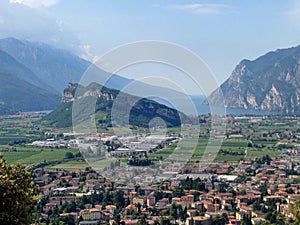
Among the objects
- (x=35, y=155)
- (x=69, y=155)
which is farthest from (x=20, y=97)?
(x=69, y=155)

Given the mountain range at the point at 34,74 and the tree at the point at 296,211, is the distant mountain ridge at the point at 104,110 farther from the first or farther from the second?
the tree at the point at 296,211

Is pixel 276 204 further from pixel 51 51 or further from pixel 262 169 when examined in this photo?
pixel 51 51

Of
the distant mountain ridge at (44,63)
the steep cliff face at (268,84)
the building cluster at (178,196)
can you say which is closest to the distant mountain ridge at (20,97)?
the steep cliff face at (268,84)

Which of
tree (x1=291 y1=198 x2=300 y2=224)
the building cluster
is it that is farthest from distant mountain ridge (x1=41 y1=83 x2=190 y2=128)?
tree (x1=291 y1=198 x2=300 y2=224)

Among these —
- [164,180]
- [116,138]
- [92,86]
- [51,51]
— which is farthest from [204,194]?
[51,51]

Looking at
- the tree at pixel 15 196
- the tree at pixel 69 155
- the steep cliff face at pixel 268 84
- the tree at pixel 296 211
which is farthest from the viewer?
the steep cliff face at pixel 268 84

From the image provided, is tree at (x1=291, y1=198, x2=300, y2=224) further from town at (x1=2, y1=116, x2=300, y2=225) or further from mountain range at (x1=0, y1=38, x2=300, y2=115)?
mountain range at (x1=0, y1=38, x2=300, y2=115)
